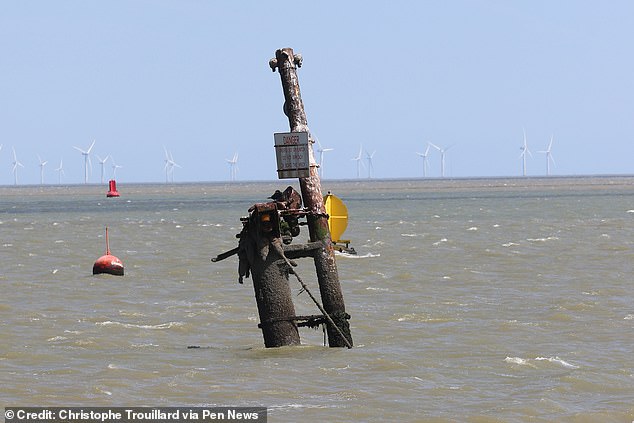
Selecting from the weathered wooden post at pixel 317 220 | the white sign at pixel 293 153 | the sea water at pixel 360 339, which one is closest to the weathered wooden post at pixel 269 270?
the sea water at pixel 360 339

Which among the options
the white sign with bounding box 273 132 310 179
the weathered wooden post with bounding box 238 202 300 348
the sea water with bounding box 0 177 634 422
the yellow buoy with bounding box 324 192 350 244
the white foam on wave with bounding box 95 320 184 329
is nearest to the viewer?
the sea water with bounding box 0 177 634 422

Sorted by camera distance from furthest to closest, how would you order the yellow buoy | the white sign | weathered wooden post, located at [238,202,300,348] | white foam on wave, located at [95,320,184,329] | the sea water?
1. white foam on wave, located at [95,320,184,329]
2. the yellow buoy
3. the white sign
4. weathered wooden post, located at [238,202,300,348]
5. the sea water

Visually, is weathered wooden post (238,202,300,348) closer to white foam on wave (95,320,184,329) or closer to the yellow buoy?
the yellow buoy

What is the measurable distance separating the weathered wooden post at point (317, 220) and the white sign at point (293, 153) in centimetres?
16

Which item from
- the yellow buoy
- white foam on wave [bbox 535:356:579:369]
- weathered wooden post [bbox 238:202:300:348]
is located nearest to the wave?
white foam on wave [bbox 535:356:579:369]

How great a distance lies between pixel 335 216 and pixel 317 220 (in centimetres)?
143

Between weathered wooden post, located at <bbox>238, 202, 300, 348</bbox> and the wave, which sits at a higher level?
weathered wooden post, located at <bbox>238, 202, 300, 348</bbox>

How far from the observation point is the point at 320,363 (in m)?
18.7

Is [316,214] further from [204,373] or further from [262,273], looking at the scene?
[204,373]

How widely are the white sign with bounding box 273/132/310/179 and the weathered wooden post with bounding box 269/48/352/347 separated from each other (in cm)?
16

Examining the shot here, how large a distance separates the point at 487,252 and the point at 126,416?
94.9ft

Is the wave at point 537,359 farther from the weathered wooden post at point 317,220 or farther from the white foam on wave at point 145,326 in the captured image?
the white foam on wave at point 145,326

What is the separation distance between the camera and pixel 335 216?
69.1 feet

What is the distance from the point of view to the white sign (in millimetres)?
19625
